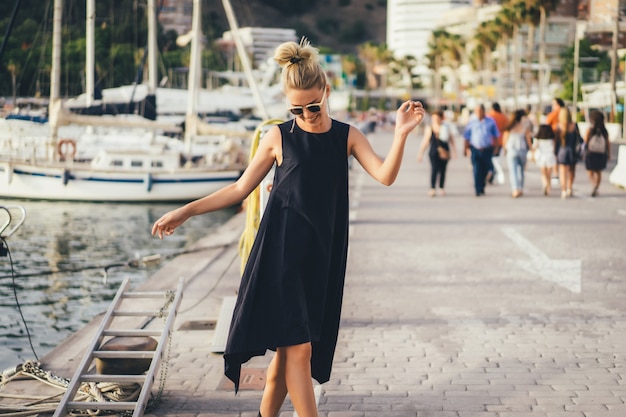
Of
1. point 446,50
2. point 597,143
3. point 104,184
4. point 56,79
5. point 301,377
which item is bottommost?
point 104,184

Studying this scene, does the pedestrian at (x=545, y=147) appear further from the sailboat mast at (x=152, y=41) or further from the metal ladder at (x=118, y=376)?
the sailboat mast at (x=152, y=41)

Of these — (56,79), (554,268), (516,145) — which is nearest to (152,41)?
(56,79)

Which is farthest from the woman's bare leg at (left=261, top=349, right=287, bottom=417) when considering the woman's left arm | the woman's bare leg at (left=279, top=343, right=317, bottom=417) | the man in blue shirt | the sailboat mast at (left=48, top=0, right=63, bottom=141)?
the sailboat mast at (left=48, top=0, right=63, bottom=141)

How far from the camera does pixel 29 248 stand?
58.5 feet

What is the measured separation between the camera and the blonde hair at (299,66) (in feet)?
14.6

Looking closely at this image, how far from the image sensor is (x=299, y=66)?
4473mm

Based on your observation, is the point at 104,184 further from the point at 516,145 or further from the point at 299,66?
the point at 299,66

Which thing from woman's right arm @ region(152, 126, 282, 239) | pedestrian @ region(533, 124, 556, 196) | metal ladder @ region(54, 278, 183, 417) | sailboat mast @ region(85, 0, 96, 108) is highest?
sailboat mast @ region(85, 0, 96, 108)

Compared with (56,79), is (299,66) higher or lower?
lower

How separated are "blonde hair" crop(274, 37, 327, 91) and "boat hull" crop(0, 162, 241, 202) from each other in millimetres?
25062

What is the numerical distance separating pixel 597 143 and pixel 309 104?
16059mm

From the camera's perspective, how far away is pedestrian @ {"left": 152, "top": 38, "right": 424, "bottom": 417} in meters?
4.50

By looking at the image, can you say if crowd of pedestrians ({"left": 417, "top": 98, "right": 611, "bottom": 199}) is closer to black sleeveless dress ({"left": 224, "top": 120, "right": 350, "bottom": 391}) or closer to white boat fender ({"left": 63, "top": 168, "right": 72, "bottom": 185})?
white boat fender ({"left": 63, "top": 168, "right": 72, "bottom": 185})

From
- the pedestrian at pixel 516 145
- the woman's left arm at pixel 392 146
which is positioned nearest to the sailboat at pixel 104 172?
the pedestrian at pixel 516 145
